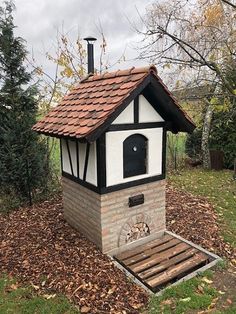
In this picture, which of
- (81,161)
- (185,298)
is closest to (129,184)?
(81,161)

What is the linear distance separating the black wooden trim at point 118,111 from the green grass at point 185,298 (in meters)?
2.65

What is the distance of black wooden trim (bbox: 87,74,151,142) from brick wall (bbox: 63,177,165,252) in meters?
→ 1.24

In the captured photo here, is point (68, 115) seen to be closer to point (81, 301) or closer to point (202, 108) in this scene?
point (81, 301)

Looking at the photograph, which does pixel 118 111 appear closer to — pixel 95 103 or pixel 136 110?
pixel 136 110

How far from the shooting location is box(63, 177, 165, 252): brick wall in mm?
5199

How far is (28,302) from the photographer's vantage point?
426 centimetres

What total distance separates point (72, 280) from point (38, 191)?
450 centimetres

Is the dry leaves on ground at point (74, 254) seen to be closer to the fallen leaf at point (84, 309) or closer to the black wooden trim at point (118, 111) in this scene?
the fallen leaf at point (84, 309)

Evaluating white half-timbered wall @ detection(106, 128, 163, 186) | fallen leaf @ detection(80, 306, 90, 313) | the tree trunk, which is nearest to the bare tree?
the tree trunk

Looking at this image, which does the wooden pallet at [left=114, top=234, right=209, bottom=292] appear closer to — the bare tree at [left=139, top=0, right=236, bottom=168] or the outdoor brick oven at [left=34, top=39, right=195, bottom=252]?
the outdoor brick oven at [left=34, top=39, right=195, bottom=252]

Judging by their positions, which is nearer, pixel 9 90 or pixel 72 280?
pixel 72 280

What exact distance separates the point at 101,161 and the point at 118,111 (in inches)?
36.5

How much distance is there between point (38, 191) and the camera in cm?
866

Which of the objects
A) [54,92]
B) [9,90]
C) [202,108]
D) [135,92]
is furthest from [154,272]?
[202,108]
